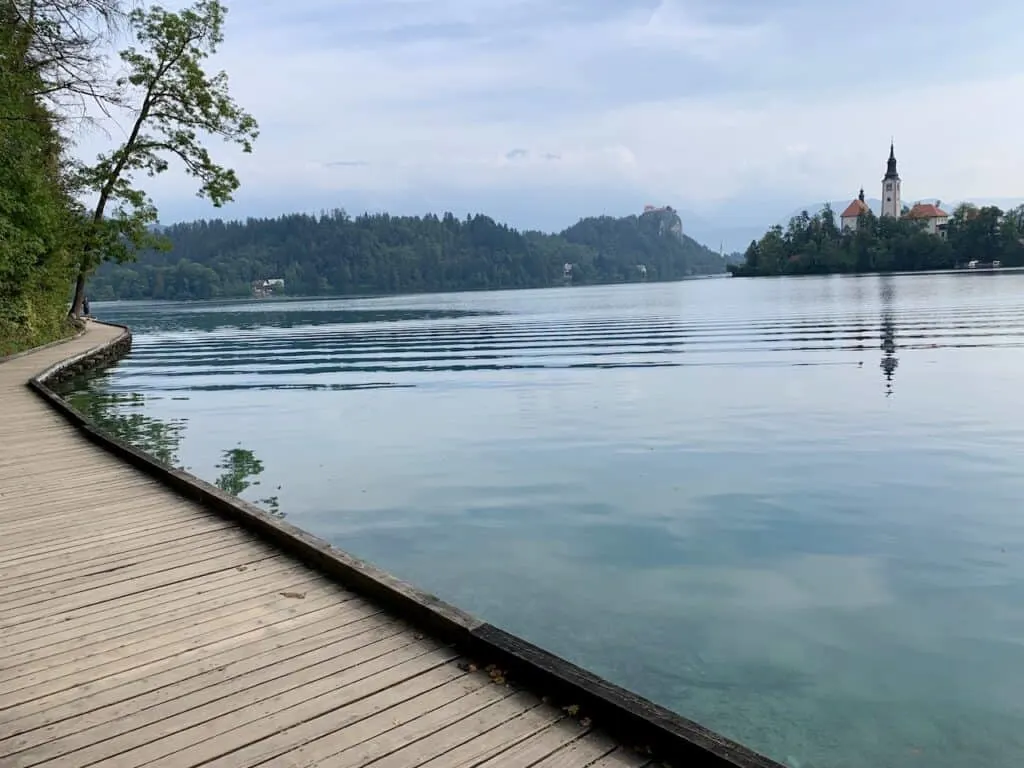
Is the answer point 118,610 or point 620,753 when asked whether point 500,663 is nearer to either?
point 620,753

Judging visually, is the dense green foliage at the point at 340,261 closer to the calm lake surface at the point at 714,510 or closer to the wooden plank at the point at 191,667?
the calm lake surface at the point at 714,510

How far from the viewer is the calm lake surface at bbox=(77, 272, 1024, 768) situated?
4.96 m

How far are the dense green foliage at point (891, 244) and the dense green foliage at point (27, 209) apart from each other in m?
118

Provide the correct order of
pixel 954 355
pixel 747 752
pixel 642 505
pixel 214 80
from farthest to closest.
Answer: pixel 214 80 < pixel 954 355 < pixel 642 505 < pixel 747 752

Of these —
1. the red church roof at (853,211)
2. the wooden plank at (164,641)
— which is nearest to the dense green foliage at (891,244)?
the red church roof at (853,211)

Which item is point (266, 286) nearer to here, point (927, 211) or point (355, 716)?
point (927, 211)

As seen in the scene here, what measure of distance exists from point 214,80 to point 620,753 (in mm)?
34251

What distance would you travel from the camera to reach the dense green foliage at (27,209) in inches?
572

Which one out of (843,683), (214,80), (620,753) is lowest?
(843,683)

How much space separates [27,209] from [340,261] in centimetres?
14438

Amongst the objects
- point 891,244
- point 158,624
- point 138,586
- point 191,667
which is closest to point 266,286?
point 891,244

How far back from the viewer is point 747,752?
313 centimetres

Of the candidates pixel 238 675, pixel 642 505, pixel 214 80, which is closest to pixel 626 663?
pixel 238 675

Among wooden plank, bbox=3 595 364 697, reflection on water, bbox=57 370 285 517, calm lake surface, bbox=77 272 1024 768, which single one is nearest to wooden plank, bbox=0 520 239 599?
wooden plank, bbox=3 595 364 697
